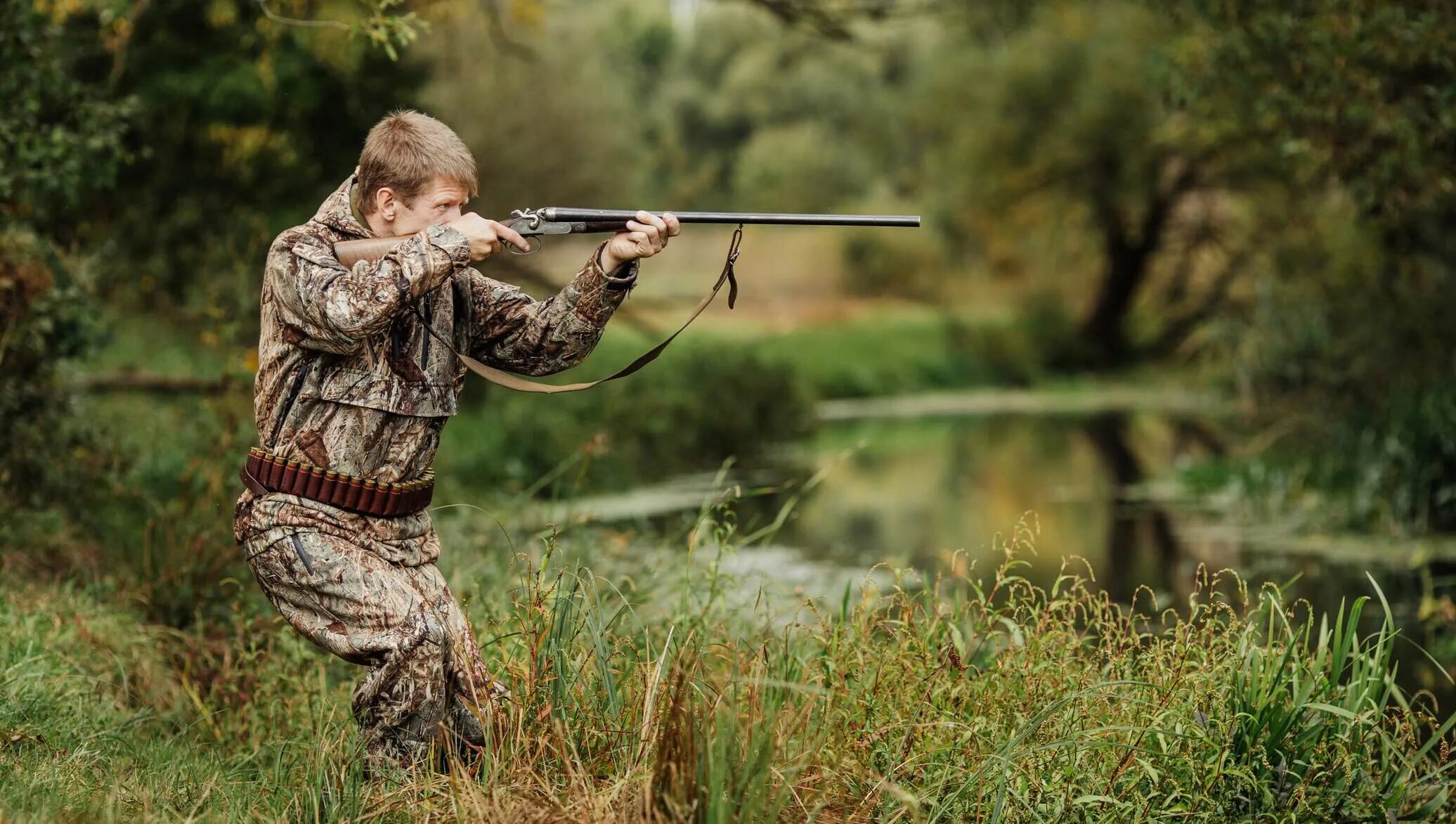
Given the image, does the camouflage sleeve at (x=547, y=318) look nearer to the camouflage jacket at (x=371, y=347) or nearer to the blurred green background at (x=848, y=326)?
the camouflage jacket at (x=371, y=347)

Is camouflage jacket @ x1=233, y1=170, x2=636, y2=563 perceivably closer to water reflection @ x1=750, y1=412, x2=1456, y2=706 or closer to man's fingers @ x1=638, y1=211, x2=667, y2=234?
man's fingers @ x1=638, y1=211, x2=667, y2=234

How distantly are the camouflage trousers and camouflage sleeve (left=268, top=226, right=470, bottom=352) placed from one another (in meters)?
0.50

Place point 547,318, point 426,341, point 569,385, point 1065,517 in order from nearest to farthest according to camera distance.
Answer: point 426,341 → point 547,318 → point 569,385 → point 1065,517

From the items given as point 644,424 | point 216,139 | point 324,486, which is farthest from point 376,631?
point 644,424

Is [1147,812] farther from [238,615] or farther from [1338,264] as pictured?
[1338,264]

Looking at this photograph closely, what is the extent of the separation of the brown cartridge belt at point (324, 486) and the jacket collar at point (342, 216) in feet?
1.97

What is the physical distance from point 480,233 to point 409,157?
0.29m

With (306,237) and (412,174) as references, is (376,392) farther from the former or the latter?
(412,174)

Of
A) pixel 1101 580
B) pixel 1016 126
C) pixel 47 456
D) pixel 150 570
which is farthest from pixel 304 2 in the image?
pixel 1016 126

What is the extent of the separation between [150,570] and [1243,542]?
750cm

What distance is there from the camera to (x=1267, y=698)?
3930mm

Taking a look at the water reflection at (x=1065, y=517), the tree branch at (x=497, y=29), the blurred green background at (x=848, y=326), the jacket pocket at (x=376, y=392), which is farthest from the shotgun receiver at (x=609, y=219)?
the tree branch at (x=497, y=29)

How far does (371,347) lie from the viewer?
12.7ft

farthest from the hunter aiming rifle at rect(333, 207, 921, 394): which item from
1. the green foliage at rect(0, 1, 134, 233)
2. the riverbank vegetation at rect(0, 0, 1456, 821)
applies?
the green foliage at rect(0, 1, 134, 233)
